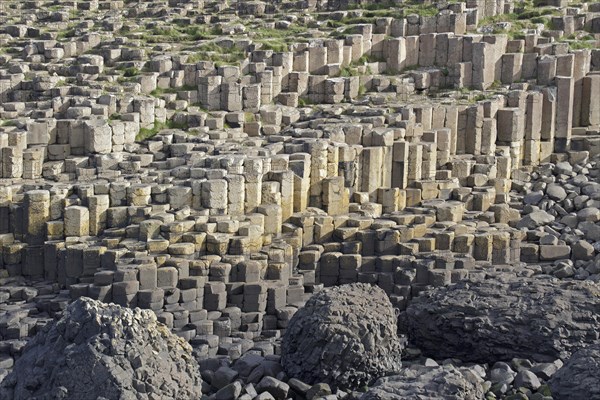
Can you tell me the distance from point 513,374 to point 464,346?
189cm

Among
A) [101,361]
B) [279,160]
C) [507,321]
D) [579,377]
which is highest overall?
[279,160]

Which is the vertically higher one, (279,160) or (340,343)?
(279,160)

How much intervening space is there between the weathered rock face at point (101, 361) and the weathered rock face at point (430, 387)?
132 inches

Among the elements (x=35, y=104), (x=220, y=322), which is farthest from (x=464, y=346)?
(x=35, y=104)

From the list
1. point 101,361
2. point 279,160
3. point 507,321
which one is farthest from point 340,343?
point 279,160

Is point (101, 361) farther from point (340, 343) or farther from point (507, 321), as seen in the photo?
point (507, 321)

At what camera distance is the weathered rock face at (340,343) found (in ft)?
116

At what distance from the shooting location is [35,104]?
150 feet

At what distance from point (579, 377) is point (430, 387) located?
117 inches

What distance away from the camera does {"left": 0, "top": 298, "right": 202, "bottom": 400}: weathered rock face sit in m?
31.1

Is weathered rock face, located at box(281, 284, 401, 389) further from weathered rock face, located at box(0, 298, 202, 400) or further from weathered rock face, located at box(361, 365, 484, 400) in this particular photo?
weathered rock face, located at box(0, 298, 202, 400)

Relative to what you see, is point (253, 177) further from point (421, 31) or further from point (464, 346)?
point (421, 31)

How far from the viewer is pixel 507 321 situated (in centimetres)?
3728

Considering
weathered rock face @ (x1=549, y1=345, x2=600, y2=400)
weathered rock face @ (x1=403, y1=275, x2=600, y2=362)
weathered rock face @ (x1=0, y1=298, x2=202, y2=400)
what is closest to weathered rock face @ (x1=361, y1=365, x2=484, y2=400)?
weathered rock face @ (x1=549, y1=345, x2=600, y2=400)
